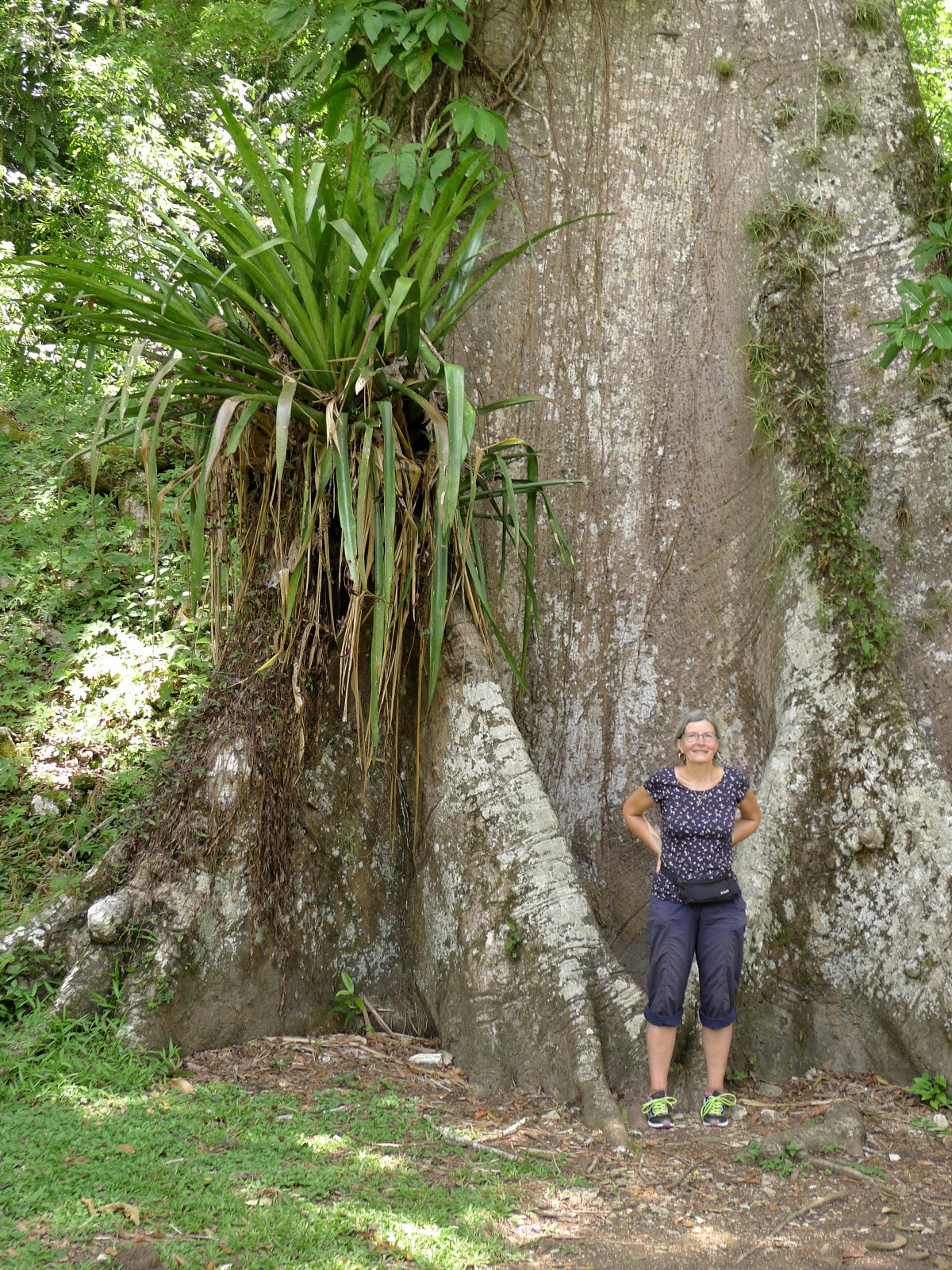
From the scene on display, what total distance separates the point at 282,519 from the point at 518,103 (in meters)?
2.11

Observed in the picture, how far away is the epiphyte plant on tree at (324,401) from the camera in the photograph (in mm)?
3502

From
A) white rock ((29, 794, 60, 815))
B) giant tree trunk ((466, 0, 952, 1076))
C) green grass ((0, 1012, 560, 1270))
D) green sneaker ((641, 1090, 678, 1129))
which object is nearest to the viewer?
green grass ((0, 1012, 560, 1270))

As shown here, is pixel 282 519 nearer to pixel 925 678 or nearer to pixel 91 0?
pixel 925 678

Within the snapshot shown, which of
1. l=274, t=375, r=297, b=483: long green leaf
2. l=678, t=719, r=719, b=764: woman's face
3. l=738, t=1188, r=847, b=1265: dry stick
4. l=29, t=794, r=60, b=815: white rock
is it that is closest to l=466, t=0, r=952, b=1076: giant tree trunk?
l=678, t=719, r=719, b=764: woman's face

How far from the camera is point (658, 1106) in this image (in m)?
3.42

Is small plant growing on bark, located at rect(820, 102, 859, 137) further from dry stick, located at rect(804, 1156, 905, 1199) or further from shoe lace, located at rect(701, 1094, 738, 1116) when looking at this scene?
dry stick, located at rect(804, 1156, 905, 1199)

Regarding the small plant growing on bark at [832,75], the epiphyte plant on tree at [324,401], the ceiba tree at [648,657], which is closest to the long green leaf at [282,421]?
the epiphyte plant on tree at [324,401]

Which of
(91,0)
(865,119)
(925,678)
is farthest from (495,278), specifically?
(91,0)

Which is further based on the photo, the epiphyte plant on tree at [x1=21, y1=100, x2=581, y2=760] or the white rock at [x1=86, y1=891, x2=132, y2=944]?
the white rock at [x1=86, y1=891, x2=132, y2=944]

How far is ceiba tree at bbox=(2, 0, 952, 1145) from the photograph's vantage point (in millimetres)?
3797

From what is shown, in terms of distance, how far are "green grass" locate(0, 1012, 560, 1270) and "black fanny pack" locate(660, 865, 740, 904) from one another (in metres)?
0.95

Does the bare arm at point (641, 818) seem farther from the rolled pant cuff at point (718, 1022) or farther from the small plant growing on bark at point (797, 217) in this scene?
the small plant growing on bark at point (797, 217)

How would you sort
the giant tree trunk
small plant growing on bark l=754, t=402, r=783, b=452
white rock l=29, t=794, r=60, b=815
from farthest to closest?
white rock l=29, t=794, r=60, b=815, small plant growing on bark l=754, t=402, r=783, b=452, the giant tree trunk

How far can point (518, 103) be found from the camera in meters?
4.64
